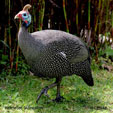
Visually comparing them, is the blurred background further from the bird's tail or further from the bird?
the bird's tail

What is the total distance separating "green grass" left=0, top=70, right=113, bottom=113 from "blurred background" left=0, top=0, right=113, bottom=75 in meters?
0.45

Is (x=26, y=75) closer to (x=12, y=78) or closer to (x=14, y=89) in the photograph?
(x=12, y=78)

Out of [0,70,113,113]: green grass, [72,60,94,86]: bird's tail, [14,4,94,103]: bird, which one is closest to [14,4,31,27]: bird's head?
[14,4,94,103]: bird

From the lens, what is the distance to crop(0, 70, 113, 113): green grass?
3.95m

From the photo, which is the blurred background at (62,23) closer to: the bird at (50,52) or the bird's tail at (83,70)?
the bird at (50,52)

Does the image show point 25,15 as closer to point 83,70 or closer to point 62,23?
point 83,70

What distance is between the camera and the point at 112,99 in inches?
173

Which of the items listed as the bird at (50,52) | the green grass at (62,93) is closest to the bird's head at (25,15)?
the bird at (50,52)

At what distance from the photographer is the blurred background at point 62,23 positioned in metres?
5.30

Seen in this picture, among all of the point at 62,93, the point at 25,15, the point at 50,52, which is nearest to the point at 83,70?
the point at 62,93

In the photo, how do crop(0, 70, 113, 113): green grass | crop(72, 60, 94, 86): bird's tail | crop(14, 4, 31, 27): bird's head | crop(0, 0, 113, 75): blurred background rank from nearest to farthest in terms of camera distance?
1. crop(0, 70, 113, 113): green grass
2. crop(14, 4, 31, 27): bird's head
3. crop(72, 60, 94, 86): bird's tail
4. crop(0, 0, 113, 75): blurred background

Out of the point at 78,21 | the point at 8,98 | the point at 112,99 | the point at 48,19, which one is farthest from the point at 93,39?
the point at 8,98

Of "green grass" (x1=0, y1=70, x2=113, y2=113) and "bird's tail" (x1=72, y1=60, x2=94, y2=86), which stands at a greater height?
"bird's tail" (x1=72, y1=60, x2=94, y2=86)

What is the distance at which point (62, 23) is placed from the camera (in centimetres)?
609
